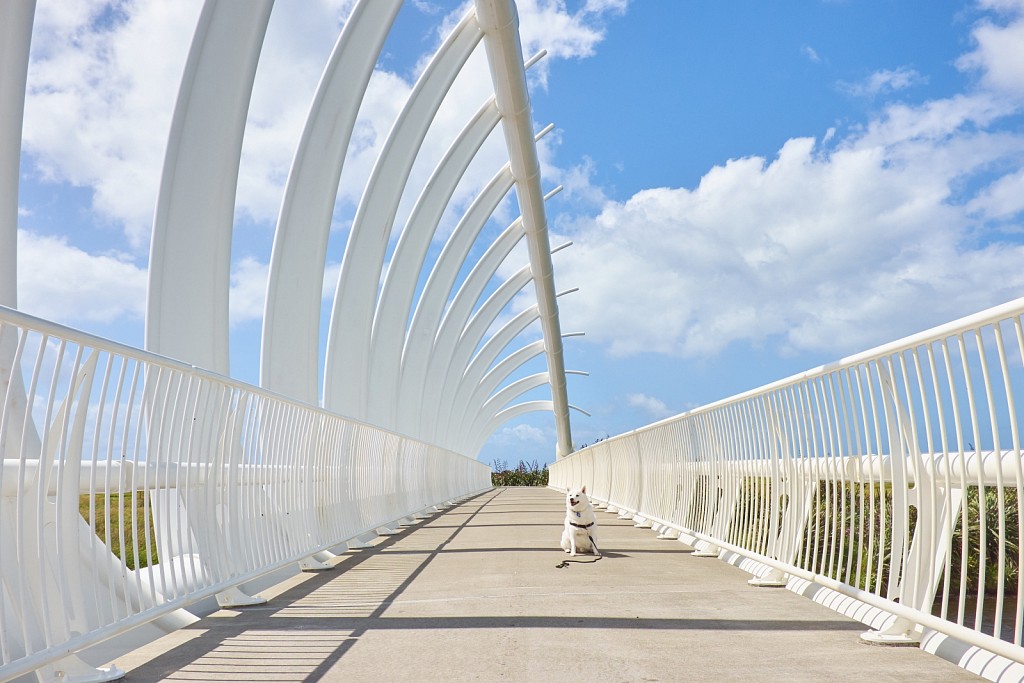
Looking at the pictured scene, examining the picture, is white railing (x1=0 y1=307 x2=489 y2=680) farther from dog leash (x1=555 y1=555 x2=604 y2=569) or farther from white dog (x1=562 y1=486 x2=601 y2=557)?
white dog (x1=562 y1=486 x2=601 y2=557)

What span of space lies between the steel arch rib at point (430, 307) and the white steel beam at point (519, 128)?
1.35 metres

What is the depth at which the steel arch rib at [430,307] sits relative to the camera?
24766 mm

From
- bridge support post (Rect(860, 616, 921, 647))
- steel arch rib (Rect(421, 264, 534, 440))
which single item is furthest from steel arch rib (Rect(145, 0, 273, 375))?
steel arch rib (Rect(421, 264, 534, 440))

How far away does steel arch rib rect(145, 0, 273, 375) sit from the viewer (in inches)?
361

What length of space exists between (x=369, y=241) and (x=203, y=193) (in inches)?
303

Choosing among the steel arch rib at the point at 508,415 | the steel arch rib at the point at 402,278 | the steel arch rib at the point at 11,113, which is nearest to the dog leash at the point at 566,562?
the steel arch rib at the point at 11,113

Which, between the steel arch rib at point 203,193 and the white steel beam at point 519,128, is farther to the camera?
the white steel beam at point 519,128

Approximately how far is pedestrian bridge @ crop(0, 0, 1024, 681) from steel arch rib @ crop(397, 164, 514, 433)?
10944 mm

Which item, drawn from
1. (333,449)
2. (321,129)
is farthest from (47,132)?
(321,129)

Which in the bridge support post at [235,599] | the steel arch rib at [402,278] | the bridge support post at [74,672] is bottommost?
the bridge support post at [74,672]

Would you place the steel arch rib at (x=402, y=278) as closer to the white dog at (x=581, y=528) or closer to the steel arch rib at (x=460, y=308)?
the steel arch rib at (x=460, y=308)

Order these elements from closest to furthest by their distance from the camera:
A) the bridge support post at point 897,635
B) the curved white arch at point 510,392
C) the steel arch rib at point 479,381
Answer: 1. the bridge support post at point 897,635
2. the steel arch rib at point 479,381
3. the curved white arch at point 510,392

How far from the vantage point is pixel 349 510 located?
1030 centimetres

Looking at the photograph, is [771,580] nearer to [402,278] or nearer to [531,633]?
[531,633]
